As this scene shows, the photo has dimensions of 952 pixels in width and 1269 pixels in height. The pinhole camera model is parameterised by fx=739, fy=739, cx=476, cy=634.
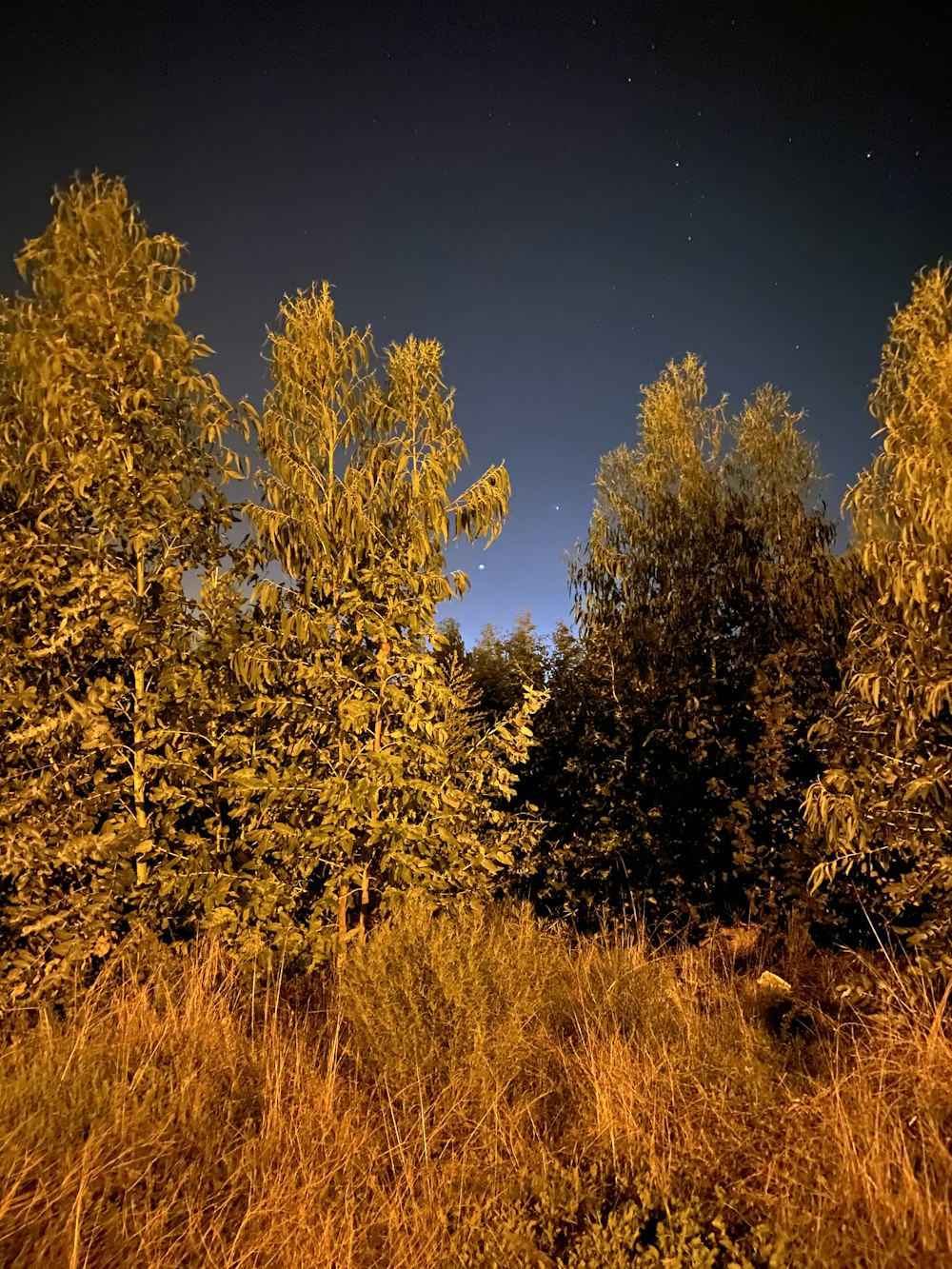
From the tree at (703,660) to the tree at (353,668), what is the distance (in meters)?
2.99

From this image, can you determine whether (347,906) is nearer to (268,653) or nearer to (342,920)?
(342,920)

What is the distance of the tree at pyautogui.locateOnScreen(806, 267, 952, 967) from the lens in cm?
379

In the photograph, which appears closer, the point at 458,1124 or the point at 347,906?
the point at 458,1124

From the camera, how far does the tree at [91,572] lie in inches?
146

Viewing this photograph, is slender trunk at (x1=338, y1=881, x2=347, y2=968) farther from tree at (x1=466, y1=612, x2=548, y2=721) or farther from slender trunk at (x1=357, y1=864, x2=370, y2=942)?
tree at (x1=466, y1=612, x2=548, y2=721)

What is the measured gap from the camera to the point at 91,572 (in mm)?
3846

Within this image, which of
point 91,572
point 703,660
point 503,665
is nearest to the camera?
point 91,572

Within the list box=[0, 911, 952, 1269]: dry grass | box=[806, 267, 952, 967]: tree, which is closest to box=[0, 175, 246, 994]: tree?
box=[0, 911, 952, 1269]: dry grass

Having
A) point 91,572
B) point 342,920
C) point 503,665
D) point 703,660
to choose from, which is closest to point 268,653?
point 91,572

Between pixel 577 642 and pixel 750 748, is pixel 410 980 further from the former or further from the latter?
pixel 577 642

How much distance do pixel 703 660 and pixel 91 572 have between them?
19.4 ft

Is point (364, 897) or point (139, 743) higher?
point (139, 743)

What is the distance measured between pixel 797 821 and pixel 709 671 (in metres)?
1.79

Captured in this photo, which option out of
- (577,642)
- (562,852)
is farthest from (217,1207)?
(577,642)
